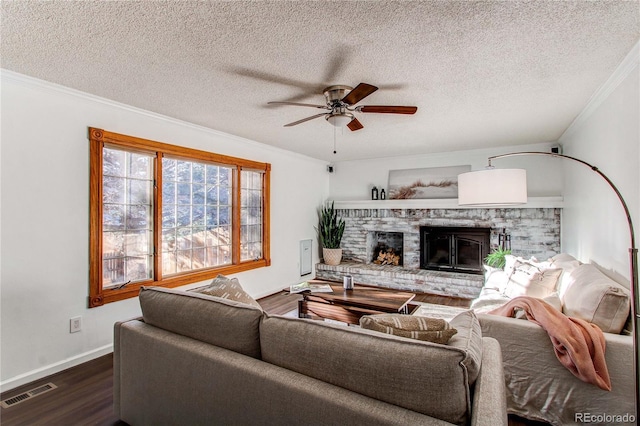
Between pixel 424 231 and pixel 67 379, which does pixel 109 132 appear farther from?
pixel 424 231

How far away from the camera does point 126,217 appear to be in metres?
3.19

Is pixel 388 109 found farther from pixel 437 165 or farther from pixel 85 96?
pixel 437 165

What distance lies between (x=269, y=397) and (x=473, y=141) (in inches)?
178

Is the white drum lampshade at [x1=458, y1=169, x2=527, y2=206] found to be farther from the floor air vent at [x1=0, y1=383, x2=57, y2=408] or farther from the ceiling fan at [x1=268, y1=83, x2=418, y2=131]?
the floor air vent at [x1=0, y1=383, x2=57, y2=408]

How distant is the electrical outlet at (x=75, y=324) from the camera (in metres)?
2.73

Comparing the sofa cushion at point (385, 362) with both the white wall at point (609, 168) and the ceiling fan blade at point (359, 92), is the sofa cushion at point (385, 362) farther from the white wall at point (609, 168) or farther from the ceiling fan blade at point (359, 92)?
the white wall at point (609, 168)

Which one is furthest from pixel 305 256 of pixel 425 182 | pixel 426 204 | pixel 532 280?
pixel 532 280

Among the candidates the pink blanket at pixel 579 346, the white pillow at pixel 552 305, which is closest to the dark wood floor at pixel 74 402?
the pink blanket at pixel 579 346

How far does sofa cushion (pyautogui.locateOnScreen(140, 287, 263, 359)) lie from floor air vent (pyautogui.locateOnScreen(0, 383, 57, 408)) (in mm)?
1267

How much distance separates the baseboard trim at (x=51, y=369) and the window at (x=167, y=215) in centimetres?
44

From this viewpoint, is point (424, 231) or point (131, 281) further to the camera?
point (424, 231)

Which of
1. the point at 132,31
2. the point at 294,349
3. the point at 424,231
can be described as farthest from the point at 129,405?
the point at 424,231

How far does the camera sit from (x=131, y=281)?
10.6 feet

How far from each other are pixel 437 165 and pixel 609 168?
9.95ft
